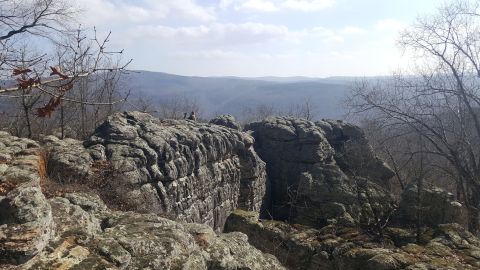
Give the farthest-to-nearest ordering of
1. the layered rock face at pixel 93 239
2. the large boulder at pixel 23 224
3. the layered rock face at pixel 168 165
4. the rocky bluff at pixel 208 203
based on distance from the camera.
→ the layered rock face at pixel 168 165
the rocky bluff at pixel 208 203
the layered rock face at pixel 93 239
the large boulder at pixel 23 224

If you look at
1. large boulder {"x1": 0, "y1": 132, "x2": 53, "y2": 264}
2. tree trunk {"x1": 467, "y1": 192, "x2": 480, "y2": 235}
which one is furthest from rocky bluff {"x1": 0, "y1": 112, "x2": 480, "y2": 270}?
tree trunk {"x1": 467, "y1": 192, "x2": 480, "y2": 235}

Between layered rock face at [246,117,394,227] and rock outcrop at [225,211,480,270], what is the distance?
371 cm

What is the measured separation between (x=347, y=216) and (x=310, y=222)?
8.66 ft

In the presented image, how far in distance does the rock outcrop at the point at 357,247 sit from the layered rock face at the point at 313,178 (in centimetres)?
371

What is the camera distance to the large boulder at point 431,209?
22250 millimetres

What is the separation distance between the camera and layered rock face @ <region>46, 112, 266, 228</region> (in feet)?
40.7

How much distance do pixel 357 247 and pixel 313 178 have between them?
10763mm

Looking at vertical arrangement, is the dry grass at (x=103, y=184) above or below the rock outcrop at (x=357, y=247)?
above

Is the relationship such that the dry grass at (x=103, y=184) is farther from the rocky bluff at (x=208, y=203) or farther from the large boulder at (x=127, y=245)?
the large boulder at (x=127, y=245)

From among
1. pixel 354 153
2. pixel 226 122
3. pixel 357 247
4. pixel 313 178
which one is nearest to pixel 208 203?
pixel 357 247

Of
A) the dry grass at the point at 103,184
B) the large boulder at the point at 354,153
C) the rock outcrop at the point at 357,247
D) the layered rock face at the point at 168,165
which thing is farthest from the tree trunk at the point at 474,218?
the dry grass at the point at 103,184

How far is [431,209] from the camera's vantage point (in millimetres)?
22703

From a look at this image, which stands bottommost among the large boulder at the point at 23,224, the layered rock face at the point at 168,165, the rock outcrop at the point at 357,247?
the rock outcrop at the point at 357,247

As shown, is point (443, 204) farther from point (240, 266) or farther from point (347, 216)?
point (240, 266)
